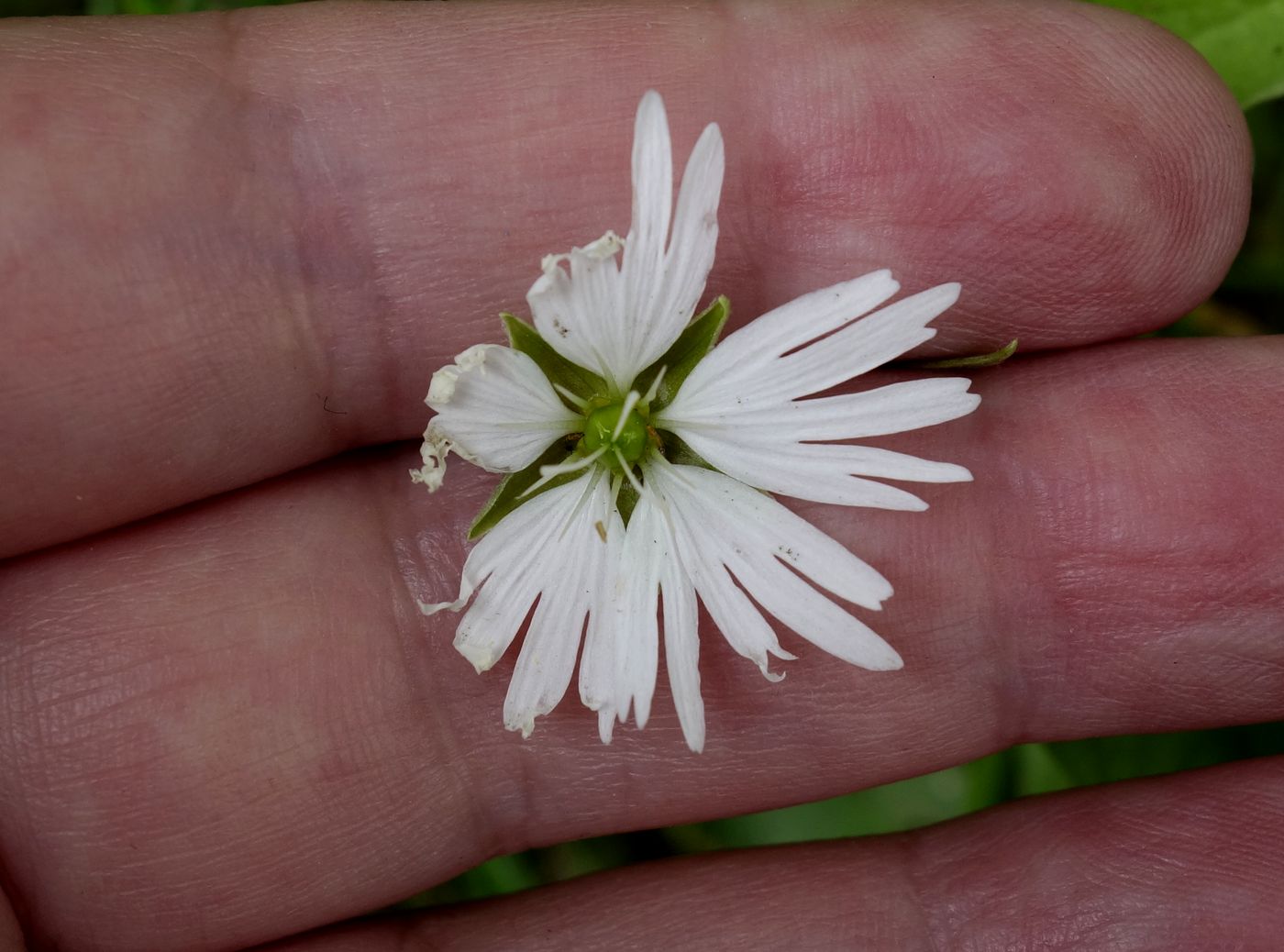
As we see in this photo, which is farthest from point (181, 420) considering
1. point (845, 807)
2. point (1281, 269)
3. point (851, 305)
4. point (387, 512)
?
point (1281, 269)

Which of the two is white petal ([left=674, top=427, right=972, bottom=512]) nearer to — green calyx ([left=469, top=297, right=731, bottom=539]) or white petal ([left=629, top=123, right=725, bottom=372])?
green calyx ([left=469, top=297, right=731, bottom=539])

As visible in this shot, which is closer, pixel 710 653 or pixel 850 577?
pixel 850 577

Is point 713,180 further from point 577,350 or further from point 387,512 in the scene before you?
point 387,512

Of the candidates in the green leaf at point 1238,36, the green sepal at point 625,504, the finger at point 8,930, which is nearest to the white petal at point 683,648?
the green sepal at point 625,504

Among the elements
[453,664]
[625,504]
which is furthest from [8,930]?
[625,504]

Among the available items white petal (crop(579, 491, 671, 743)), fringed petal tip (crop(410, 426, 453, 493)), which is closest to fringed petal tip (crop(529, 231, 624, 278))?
fringed petal tip (crop(410, 426, 453, 493))

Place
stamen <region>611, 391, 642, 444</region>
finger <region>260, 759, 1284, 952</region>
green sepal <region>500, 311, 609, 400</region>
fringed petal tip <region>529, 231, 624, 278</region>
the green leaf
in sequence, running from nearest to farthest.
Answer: fringed petal tip <region>529, 231, 624, 278</region>
stamen <region>611, 391, 642, 444</region>
green sepal <region>500, 311, 609, 400</region>
finger <region>260, 759, 1284, 952</region>
the green leaf
